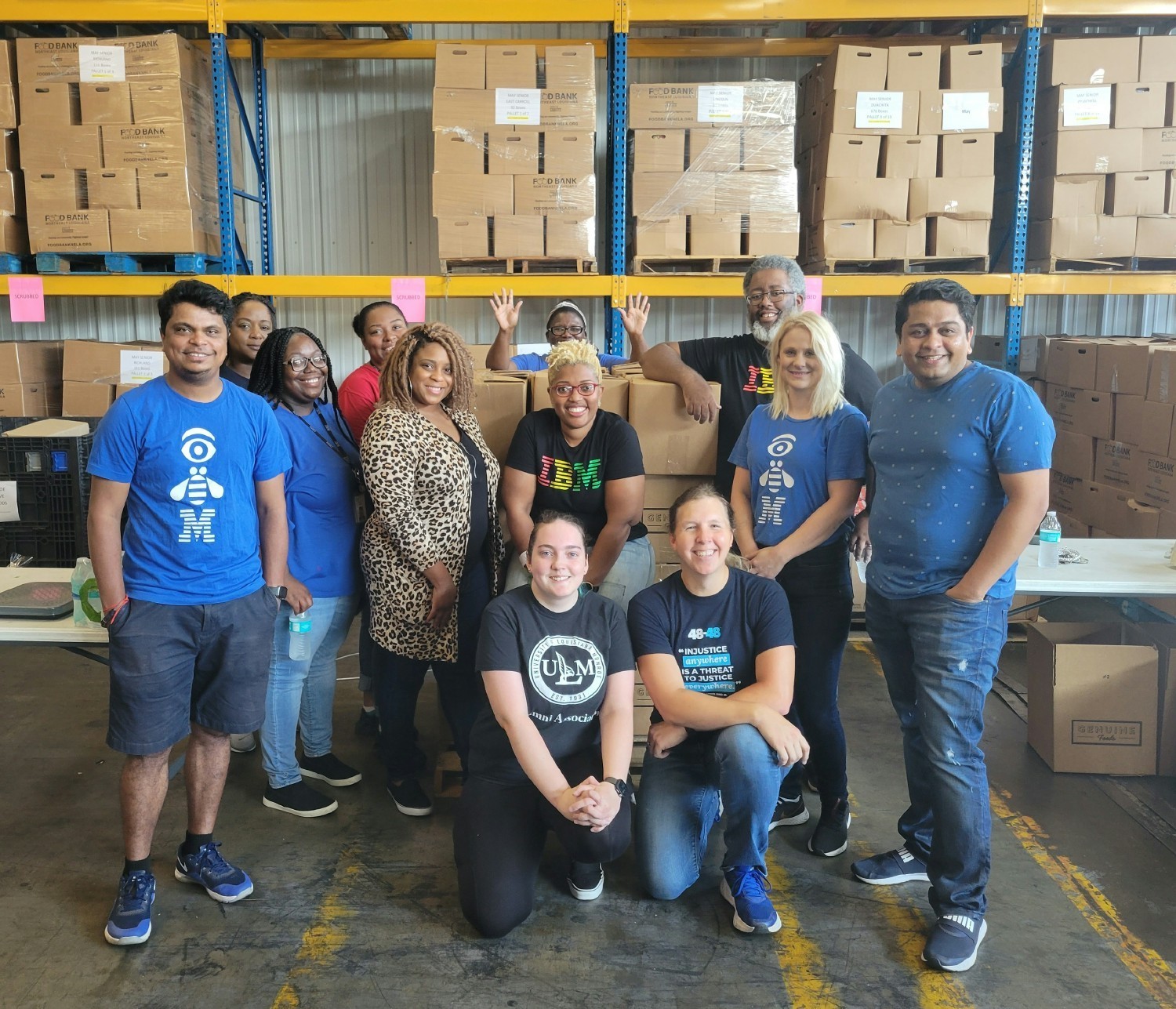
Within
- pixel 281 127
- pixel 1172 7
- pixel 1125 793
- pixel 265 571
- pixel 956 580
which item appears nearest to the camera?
pixel 956 580

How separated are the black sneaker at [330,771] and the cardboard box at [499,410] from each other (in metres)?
1.32

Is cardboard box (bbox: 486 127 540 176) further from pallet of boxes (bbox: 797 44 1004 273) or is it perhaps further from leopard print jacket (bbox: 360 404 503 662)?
leopard print jacket (bbox: 360 404 503 662)

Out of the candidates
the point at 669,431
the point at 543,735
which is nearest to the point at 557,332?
the point at 669,431

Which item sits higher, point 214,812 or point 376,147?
point 376,147

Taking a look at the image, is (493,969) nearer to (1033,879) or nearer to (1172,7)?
(1033,879)

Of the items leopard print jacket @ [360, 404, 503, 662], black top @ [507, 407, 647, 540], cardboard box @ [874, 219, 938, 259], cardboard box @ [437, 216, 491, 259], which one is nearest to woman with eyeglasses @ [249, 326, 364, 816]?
leopard print jacket @ [360, 404, 503, 662]

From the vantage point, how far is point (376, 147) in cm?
632

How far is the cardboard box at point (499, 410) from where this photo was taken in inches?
137

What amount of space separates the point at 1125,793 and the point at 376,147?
5.55 meters

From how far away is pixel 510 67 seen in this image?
16.5 feet

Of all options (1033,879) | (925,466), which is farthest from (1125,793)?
(925,466)

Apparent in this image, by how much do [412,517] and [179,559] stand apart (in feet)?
2.36

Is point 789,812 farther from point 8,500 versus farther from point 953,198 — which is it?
point 8,500

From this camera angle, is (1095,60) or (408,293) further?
(408,293)
